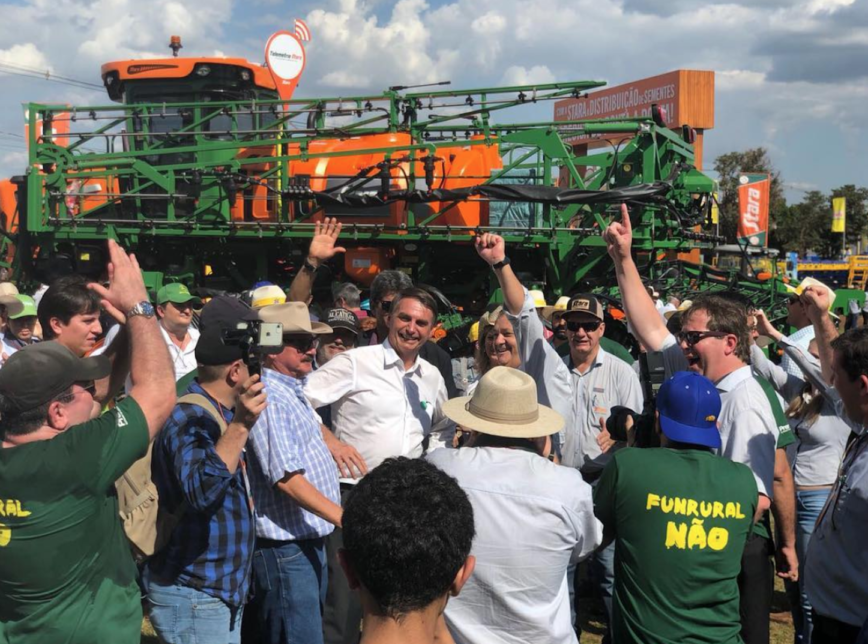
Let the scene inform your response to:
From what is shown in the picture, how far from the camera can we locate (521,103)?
11.2 metres

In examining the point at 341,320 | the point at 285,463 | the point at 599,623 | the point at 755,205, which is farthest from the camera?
the point at 755,205

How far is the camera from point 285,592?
3273 mm

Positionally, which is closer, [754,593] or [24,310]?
[754,593]

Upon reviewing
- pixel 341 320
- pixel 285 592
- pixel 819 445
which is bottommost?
pixel 285 592

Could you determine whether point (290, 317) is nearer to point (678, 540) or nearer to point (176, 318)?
point (678, 540)

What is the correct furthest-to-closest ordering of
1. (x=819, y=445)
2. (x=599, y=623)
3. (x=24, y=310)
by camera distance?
(x=24, y=310) < (x=599, y=623) < (x=819, y=445)

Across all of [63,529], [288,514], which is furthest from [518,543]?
[63,529]

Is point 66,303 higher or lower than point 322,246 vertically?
lower

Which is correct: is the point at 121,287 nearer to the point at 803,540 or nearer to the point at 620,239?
the point at 620,239

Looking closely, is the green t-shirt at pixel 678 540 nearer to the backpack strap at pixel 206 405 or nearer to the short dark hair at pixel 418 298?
the backpack strap at pixel 206 405

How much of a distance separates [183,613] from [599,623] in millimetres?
3193

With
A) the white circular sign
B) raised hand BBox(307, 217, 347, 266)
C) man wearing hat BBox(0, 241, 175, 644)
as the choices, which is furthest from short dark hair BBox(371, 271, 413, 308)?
the white circular sign

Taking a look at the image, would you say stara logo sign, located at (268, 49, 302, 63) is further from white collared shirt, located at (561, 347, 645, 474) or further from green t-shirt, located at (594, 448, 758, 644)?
green t-shirt, located at (594, 448, 758, 644)

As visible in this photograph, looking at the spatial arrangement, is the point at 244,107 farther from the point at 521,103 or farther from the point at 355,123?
the point at 521,103
